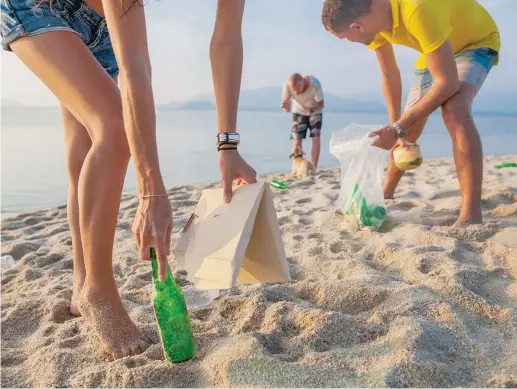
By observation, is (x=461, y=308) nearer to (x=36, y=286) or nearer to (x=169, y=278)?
(x=169, y=278)

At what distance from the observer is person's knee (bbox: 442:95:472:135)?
2.71 metres

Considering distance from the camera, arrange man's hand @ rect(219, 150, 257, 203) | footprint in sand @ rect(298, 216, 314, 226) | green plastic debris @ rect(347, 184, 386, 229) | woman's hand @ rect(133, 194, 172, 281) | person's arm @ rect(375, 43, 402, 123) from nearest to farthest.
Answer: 1. woman's hand @ rect(133, 194, 172, 281)
2. man's hand @ rect(219, 150, 257, 203)
3. green plastic debris @ rect(347, 184, 386, 229)
4. footprint in sand @ rect(298, 216, 314, 226)
5. person's arm @ rect(375, 43, 402, 123)

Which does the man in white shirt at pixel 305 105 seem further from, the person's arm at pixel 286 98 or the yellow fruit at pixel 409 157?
the yellow fruit at pixel 409 157

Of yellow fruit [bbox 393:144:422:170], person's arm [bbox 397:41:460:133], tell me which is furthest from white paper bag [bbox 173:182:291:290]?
yellow fruit [bbox 393:144:422:170]

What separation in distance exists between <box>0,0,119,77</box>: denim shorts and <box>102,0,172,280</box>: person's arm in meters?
0.31

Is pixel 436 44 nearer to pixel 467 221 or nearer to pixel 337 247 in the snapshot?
pixel 467 221

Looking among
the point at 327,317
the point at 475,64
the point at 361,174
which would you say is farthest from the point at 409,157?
the point at 327,317

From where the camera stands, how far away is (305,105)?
6258 mm

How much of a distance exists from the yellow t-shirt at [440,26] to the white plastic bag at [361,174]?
53 centimetres

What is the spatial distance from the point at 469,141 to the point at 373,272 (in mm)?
1112

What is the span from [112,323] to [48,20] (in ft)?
3.10

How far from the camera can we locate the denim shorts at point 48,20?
1.55 meters

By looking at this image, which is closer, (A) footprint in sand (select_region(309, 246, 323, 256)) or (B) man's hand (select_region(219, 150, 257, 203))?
(B) man's hand (select_region(219, 150, 257, 203))

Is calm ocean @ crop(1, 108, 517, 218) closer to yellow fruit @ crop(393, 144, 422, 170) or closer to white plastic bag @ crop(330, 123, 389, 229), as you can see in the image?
white plastic bag @ crop(330, 123, 389, 229)
